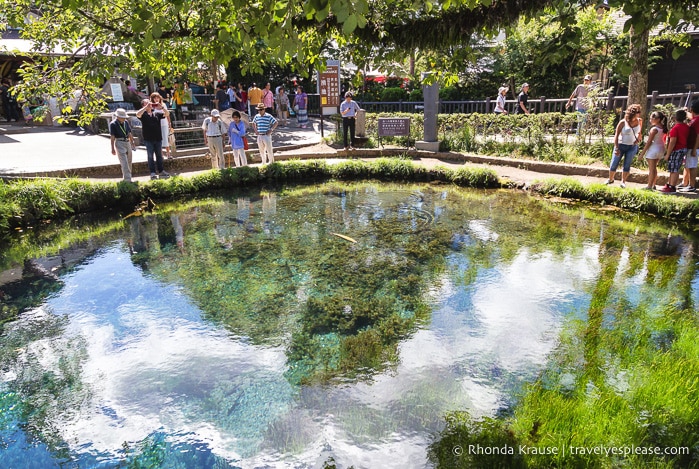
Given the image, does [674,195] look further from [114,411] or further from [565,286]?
[114,411]

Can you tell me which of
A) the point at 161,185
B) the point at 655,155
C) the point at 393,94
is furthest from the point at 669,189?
the point at 393,94

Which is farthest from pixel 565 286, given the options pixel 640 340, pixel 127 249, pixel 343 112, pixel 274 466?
pixel 343 112

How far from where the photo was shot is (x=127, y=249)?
842 centimetres

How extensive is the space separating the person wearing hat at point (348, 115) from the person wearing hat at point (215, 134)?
3.98 meters

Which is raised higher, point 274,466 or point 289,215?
point 289,215

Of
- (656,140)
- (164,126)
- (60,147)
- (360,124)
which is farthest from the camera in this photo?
(360,124)

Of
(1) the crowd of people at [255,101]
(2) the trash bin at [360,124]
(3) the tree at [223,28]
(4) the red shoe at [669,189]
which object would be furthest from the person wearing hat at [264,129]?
(4) the red shoe at [669,189]

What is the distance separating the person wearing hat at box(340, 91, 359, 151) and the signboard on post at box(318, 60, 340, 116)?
6.45 feet

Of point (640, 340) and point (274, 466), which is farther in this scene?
point (640, 340)

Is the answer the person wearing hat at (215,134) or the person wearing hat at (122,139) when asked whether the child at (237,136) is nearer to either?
the person wearing hat at (215,134)

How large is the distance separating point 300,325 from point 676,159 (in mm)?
8132

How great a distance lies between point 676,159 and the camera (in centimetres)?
924

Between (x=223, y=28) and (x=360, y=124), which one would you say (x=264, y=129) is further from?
(x=223, y=28)

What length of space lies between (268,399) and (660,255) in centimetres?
641
